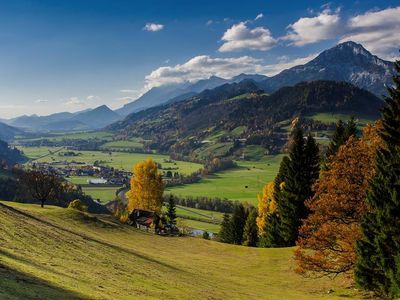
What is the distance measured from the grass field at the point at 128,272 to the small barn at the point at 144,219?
31988 millimetres

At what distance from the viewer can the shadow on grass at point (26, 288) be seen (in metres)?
19.4

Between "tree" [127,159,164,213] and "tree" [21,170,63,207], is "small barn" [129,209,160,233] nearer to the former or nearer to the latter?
"tree" [127,159,164,213]

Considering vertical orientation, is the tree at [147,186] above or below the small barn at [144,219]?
above

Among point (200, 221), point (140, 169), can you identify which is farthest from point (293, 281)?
point (200, 221)

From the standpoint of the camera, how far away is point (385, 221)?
33844 mm

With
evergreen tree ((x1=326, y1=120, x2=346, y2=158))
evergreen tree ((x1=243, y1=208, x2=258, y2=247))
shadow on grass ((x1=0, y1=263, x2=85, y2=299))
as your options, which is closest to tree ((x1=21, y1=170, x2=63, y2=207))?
evergreen tree ((x1=243, y1=208, x2=258, y2=247))

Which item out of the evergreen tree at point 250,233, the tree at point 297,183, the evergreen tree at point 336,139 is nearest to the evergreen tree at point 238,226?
the evergreen tree at point 250,233

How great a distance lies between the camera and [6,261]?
25891mm

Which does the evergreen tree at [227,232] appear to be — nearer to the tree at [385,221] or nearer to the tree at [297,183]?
the tree at [297,183]

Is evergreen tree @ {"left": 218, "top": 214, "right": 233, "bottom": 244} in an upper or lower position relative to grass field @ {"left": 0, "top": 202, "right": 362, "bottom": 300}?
lower

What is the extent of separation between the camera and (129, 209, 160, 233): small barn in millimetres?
101438

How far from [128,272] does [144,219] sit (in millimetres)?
69951

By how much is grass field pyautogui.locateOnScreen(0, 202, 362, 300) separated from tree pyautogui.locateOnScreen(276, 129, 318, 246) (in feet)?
18.2

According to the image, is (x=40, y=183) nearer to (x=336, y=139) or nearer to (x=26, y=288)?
(x=336, y=139)
